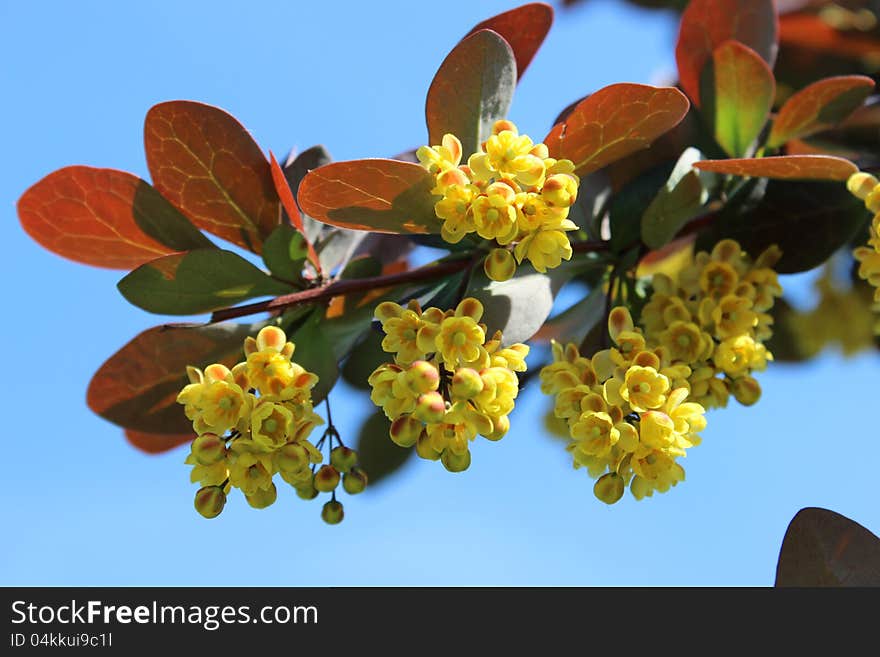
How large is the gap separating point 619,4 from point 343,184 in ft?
6.43

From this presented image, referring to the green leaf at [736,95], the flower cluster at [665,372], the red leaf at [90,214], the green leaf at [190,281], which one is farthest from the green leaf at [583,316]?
the red leaf at [90,214]

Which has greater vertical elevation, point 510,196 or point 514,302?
point 510,196

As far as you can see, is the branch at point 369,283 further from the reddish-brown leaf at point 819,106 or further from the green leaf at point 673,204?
the reddish-brown leaf at point 819,106

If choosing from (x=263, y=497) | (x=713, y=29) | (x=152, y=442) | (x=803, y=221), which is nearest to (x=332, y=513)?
(x=263, y=497)

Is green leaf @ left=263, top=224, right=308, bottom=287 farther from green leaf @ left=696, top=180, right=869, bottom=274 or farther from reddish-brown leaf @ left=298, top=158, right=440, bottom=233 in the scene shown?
green leaf @ left=696, top=180, right=869, bottom=274

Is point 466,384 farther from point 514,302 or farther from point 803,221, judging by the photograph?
point 803,221

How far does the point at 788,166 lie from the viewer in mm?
1303

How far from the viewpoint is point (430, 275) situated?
1367mm

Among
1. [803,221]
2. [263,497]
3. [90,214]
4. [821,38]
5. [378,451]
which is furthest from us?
[821,38]

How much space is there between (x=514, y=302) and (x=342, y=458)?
0.34m

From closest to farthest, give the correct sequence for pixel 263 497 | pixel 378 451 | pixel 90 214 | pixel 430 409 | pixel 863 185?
pixel 430 409, pixel 263 497, pixel 863 185, pixel 90 214, pixel 378 451

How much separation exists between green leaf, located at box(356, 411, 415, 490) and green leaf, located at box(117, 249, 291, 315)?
65 centimetres
